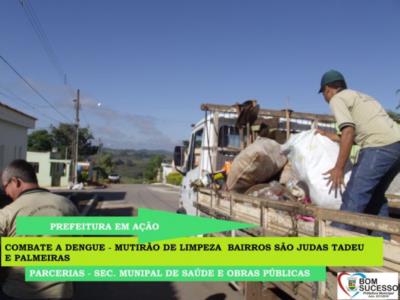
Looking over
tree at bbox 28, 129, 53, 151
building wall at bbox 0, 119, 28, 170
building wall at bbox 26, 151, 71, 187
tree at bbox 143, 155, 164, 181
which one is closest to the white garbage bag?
building wall at bbox 0, 119, 28, 170

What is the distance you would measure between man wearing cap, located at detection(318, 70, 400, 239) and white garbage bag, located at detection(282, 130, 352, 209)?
0.32m

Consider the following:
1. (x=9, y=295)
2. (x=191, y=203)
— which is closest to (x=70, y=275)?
(x=9, y=295)

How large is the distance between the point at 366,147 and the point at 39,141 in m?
61.8

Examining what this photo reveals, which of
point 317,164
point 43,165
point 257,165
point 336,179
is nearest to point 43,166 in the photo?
point 43,165

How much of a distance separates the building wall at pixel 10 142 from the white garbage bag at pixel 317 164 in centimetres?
1454

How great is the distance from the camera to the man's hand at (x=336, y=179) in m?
3.83

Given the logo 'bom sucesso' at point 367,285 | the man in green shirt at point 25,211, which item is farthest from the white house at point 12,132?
the logo 'bom sucesso' at point 367,285

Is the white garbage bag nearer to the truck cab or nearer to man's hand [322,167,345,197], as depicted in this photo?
man's hand [322,167,345,197]

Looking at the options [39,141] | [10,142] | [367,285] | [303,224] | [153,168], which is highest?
[39,141]

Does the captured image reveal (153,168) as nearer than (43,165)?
No

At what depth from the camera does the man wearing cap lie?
359 cm

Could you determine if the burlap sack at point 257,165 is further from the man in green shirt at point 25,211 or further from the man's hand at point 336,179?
the man in green shirt at point 25,211

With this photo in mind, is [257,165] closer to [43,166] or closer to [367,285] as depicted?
[367,285]

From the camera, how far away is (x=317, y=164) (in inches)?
170
